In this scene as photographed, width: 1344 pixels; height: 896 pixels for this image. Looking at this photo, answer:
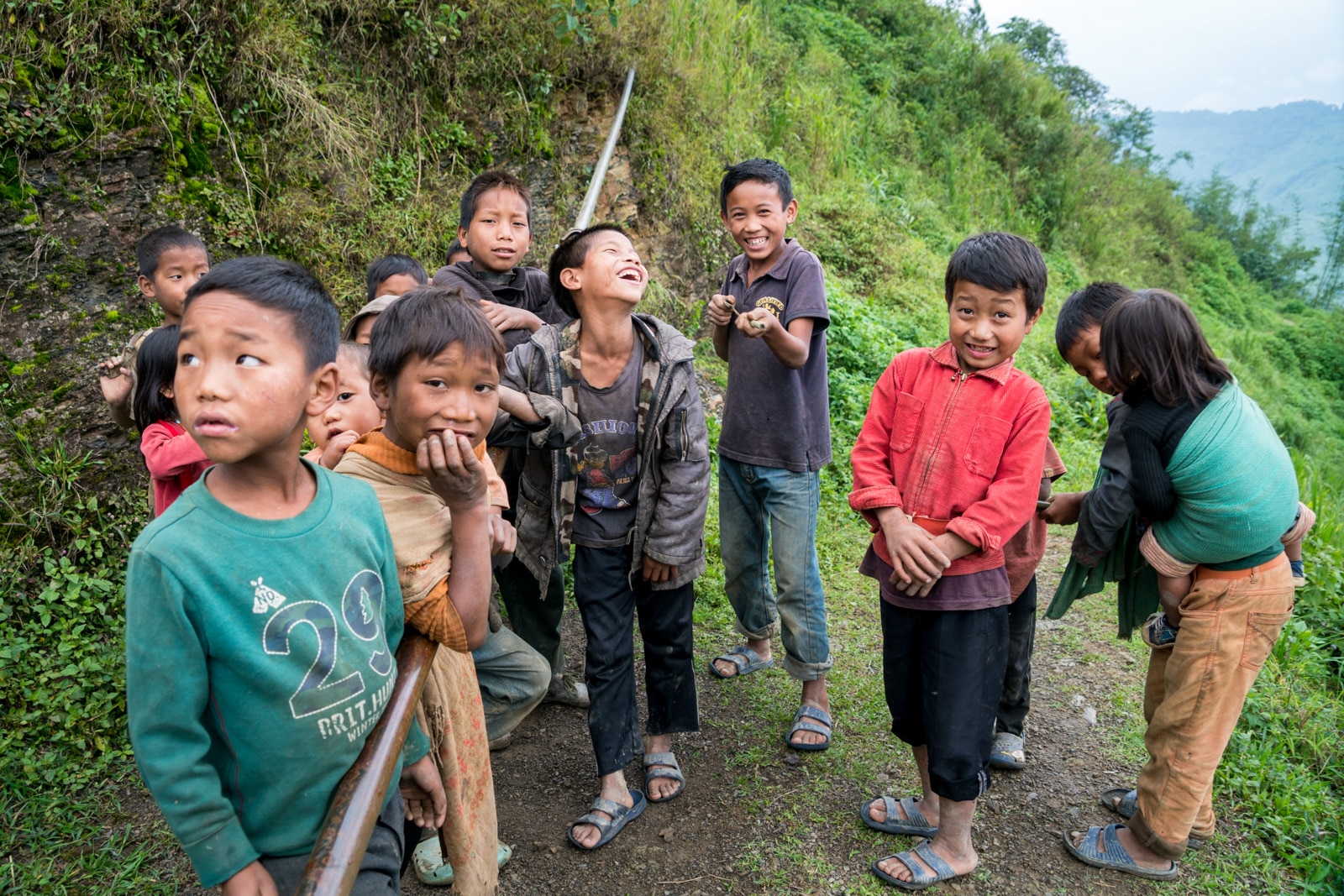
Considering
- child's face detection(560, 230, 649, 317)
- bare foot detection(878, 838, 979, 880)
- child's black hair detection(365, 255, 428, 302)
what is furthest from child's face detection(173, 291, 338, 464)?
bare foot detection(878, 838, 979, 880)

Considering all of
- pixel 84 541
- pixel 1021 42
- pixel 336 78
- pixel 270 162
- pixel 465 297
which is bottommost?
pixel 84 541

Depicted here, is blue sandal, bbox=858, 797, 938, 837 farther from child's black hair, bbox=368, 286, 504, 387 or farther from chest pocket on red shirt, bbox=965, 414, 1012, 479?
child's black hair, bbox=368, 286, 504, 387

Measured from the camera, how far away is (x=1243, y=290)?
76.0 feet

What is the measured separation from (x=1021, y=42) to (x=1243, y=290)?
9.83 m

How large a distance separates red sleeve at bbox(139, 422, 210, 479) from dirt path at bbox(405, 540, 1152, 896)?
1.44 m

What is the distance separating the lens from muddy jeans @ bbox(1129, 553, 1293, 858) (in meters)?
2.42

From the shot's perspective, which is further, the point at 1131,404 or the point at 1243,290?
the point at 1243,290

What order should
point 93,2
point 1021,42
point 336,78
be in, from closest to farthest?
point 93,2 → point 336,78 → point 1021,42

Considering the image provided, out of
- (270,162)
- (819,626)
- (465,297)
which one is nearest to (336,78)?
(270,162)

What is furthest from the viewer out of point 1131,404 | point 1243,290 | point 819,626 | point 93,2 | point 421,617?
point 1243,290

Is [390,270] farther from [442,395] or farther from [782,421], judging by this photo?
[442,395]

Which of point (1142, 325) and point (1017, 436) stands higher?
point (1142, 325)

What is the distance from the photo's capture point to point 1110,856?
8.64 ft

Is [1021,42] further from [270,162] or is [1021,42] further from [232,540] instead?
[232,540]
